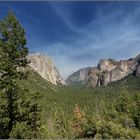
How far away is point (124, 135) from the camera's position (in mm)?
55375

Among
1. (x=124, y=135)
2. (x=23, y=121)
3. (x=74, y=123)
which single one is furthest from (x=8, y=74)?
(x=74, y=123)

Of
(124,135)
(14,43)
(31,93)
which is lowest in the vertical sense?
(124,135)

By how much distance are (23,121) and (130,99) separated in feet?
199

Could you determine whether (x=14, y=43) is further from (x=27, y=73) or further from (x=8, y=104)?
(x=8, y=104)

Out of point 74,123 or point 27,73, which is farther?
point 74,123

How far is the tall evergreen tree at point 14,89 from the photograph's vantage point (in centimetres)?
2938

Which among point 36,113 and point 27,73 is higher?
point 27,73

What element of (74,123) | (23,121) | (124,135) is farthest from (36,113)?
(74,123)

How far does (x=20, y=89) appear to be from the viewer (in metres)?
30.0

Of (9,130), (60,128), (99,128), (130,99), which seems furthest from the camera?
(60,128)

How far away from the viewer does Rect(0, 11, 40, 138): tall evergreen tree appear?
29.4 m

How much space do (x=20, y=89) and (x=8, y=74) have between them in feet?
5.91

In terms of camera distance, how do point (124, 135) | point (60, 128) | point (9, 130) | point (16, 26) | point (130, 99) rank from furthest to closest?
point (60, 128) → point (130, 99) → point (124, 135) → point (16, 26) → point (9, 130)

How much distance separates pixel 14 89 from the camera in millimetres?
29688
